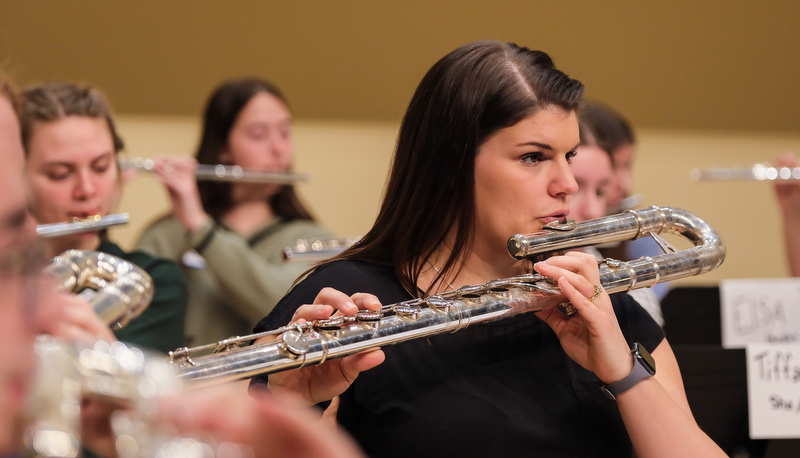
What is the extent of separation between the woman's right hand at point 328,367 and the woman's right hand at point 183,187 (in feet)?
4.47

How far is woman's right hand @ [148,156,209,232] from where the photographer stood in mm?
2348

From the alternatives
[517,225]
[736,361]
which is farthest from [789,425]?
[517,225]

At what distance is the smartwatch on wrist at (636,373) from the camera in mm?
1082

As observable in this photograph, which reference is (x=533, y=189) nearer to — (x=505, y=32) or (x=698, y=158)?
(x=505, y=32)

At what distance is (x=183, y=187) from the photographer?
7.84 feet

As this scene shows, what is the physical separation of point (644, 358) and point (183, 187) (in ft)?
5.40

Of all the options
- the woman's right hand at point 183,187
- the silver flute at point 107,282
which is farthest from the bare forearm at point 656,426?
the woman's right hand at point 183,187

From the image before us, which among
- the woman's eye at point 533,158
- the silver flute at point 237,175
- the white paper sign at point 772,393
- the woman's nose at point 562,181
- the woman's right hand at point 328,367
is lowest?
the white paper sign at point 772,393

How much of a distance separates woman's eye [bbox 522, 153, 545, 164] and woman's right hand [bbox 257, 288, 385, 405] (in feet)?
1.12

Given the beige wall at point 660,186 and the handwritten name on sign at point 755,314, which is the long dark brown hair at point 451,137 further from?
the beige wall at point 660,186

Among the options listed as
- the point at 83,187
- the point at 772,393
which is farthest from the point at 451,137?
the point at 83,187

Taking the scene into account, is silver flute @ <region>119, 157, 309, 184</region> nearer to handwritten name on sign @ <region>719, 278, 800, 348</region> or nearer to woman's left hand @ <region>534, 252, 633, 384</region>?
handwritten name on sign @ <region>719, 278, 800, 348</region>

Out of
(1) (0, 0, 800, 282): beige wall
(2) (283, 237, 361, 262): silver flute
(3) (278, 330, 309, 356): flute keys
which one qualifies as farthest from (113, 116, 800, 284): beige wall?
(3) (278, 330, 309, 356): flute keys

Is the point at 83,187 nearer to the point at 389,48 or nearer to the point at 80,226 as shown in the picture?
the point at 80,226
